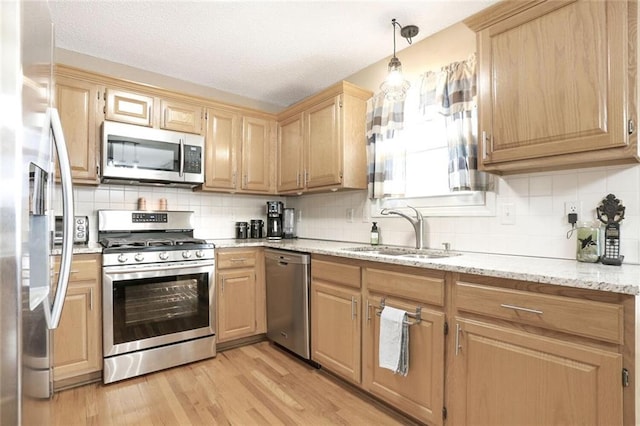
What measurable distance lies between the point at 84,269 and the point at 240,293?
1170 millimetres

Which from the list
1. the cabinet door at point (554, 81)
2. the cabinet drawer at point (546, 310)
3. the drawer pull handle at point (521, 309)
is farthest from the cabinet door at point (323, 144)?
the drawer pull handle at point (521, 309)

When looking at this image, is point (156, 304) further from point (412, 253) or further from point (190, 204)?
point (412, 253)

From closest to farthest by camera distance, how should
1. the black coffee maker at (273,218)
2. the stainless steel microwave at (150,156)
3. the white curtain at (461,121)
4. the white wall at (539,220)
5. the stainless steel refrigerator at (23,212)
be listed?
1. the stainless steel refrigerator at (23,212)
2. the white wall at (539,220)
3. the white curtain at (461,121)
4. the stainless steel microwave at (150,156)
5. the black coffee maker at (273,218)

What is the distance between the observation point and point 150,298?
248 cm

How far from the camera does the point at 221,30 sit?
239 cm

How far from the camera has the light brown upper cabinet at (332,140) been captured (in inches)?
110

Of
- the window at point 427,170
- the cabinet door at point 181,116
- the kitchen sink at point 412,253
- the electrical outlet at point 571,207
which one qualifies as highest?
the cabinet door at point 181,116

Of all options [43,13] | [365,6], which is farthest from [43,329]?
[365,6]

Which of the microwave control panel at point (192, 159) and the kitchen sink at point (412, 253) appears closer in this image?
the kitchen sink at point (412, 253)

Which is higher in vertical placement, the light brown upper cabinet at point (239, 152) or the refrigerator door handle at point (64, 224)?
the light brown upper cabinet at point (239, 152)

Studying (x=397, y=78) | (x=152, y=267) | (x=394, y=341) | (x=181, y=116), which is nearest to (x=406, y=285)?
(x=394, y=341)

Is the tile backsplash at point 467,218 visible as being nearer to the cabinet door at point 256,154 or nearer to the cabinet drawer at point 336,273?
the cabinet door at point 256,154

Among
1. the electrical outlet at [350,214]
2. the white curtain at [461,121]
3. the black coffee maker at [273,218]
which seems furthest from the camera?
the black coffee maker at [273,218]

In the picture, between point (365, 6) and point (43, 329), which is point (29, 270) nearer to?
point (43, 329)
